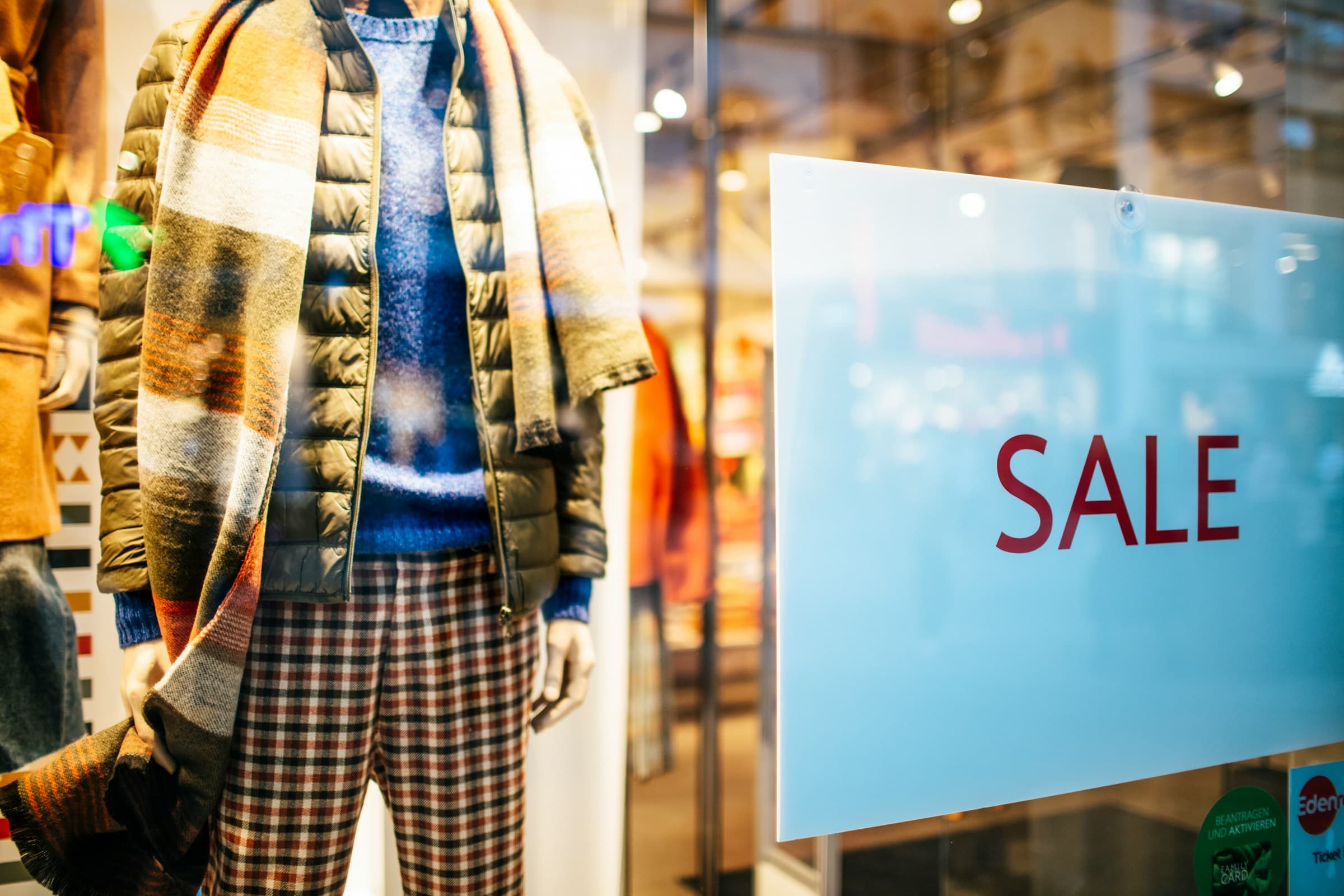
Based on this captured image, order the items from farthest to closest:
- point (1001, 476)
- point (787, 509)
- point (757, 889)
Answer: point (757, 889), point (1001, 476), point (787, 509)

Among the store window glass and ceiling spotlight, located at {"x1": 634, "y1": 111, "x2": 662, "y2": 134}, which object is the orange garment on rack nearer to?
the store window glass

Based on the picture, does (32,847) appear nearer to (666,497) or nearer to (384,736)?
(384,736)

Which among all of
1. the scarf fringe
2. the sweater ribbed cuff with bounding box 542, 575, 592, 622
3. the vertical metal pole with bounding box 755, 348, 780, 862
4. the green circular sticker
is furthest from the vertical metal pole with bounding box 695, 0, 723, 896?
the scarf fringe

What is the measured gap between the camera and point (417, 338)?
110cm

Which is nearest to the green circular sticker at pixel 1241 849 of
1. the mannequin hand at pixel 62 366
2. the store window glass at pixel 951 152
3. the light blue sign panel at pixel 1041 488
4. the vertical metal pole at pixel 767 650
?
the store window glass at pixel 951 152

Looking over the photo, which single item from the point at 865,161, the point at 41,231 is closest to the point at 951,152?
the point at 865,161

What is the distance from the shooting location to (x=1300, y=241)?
5.24 ft

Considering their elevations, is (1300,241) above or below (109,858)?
above

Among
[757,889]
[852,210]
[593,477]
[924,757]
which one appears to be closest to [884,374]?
[852,210]

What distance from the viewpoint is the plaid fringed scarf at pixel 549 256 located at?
110 cm

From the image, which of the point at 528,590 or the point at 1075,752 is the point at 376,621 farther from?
the point at 1075,752

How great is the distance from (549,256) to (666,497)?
2.99 feet

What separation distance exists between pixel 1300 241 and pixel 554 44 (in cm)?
137

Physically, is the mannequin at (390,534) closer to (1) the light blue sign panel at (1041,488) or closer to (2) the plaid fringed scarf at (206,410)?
(2) the plaid fringed scarf at (206,410)
